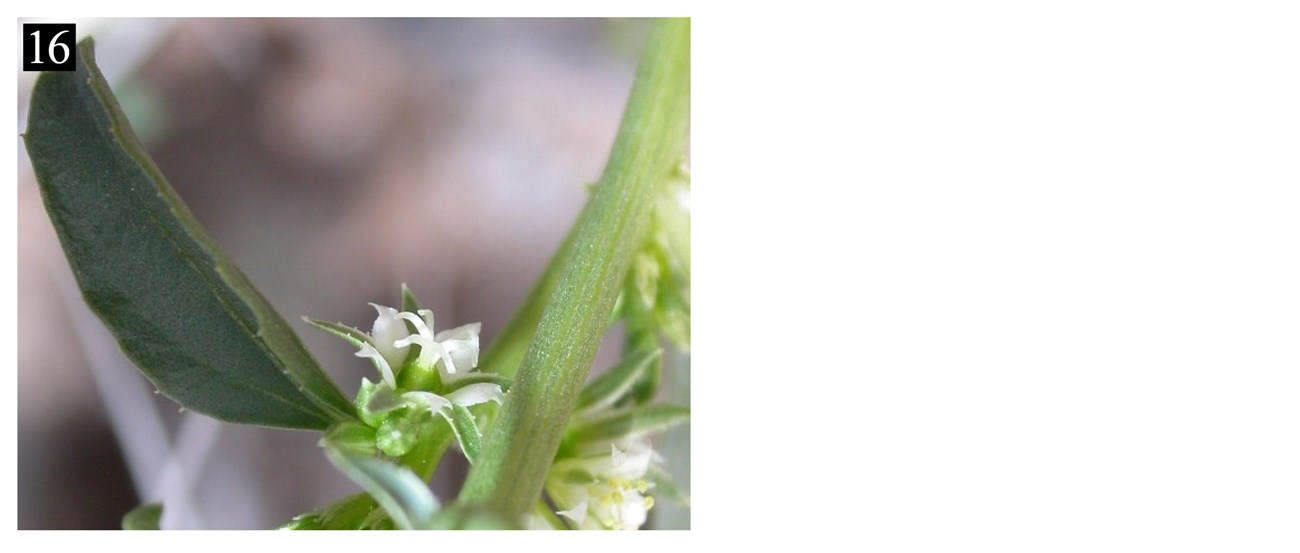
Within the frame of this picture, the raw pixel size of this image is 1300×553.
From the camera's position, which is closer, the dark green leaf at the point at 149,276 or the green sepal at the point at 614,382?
the dark green leaf at the point at 149,276

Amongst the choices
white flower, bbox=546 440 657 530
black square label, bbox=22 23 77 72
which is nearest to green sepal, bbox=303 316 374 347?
white flower, bbox=546 440 657 530

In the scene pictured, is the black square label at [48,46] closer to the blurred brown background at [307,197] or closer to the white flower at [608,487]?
the blurred brown background at [307,197]

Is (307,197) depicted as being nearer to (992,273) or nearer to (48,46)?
(48,46)

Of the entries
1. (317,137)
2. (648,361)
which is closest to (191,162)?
(317,137)

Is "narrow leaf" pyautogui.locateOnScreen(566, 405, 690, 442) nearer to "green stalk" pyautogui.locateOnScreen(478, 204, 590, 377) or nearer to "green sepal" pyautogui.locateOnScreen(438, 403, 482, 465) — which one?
"green stalk" pyautogui.locateOnScreen(478, 204, 590, 377)

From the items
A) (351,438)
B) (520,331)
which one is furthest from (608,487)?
(351,438)

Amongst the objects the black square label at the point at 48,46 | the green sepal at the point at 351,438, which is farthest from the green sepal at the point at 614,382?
the black square label at the point at 48,46

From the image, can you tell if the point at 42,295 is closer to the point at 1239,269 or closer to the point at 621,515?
the point at 621,515
